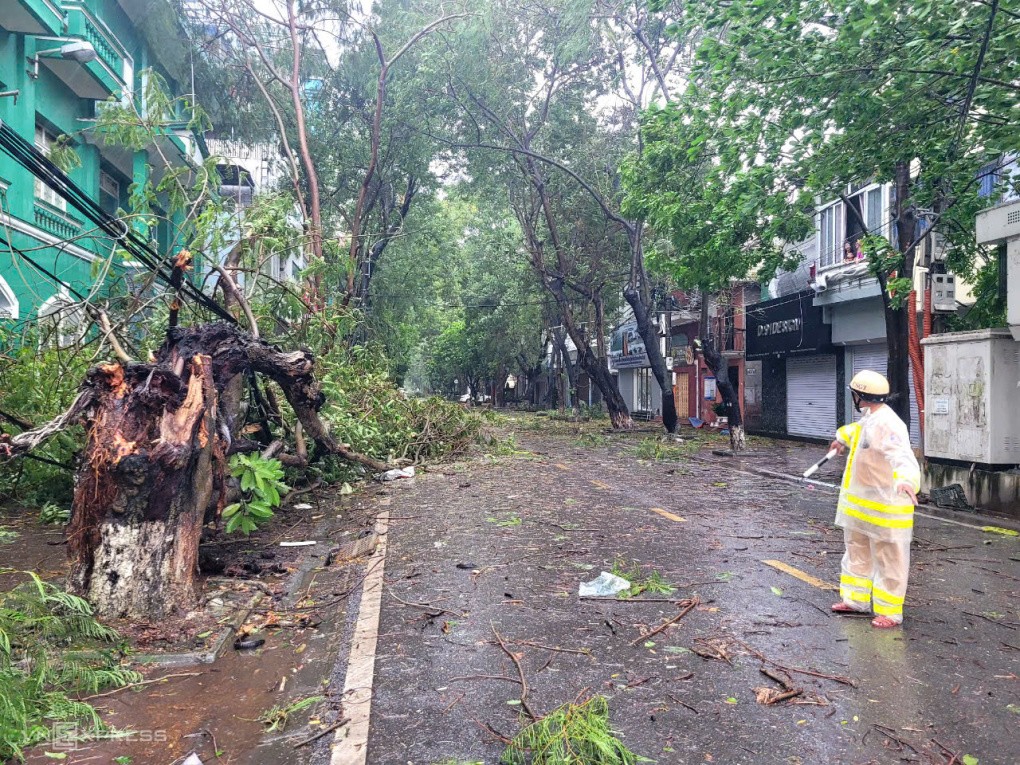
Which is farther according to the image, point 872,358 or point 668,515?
point 872,358

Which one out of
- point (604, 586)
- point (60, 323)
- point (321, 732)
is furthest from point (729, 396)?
point (321, 732)

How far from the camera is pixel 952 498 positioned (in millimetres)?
9828

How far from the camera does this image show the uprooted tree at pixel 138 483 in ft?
15.5

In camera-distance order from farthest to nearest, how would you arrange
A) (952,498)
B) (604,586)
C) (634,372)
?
(634,372) < (952,498) < (604,586)

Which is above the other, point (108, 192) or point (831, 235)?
point (108, 192)

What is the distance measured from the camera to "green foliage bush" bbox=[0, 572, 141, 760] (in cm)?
337

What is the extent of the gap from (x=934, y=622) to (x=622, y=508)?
4.83 meters

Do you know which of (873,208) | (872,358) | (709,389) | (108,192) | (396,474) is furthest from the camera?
(709,389)

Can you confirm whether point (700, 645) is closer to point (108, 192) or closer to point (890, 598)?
point (890, 598)

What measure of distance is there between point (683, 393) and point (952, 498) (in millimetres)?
23776

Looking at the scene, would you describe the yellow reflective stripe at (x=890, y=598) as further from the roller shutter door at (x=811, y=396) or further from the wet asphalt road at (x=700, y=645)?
the roller shutter door at (x=811, y=396)

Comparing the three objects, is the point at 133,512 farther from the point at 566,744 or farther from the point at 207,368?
the point at 566,744

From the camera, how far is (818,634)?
184 inches

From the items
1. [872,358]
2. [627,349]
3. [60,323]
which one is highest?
[627,349]
